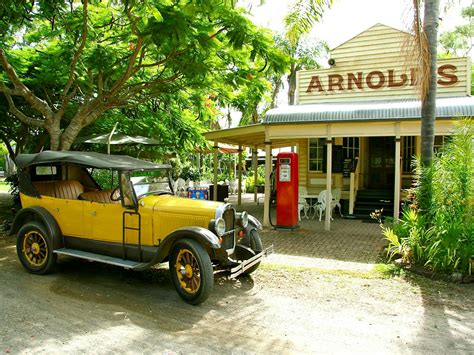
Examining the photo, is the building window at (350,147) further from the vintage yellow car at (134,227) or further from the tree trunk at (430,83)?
the vintage yellow car at (134,227)

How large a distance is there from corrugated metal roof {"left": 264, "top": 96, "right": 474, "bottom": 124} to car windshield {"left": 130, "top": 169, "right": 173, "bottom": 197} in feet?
16.7

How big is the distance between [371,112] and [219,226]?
6701mm

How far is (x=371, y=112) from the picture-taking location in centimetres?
1059

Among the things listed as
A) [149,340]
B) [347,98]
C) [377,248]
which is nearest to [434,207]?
[377,248]

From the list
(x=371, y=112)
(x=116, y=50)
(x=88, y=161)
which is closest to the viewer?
(x=88, y=161)

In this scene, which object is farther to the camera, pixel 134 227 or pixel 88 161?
pixel 88 161

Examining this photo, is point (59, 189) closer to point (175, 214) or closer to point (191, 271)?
point (175, 214)

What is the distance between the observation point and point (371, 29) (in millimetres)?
13570

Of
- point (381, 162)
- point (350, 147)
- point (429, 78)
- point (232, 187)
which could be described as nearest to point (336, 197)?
point (350, 147)

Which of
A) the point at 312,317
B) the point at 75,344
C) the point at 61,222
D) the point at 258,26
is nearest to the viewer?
the point at 75,344

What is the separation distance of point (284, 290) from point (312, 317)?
3.52ft

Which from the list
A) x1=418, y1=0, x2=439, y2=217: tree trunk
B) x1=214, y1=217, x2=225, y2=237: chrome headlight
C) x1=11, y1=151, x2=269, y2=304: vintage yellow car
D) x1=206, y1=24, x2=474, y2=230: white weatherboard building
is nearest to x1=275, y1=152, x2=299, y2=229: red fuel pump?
x1=206, y1=24, x2=474, y2=230: white weatherboard building

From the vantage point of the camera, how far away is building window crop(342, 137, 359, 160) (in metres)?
14.9

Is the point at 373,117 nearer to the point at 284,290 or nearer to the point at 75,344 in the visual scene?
the point at 284,290
